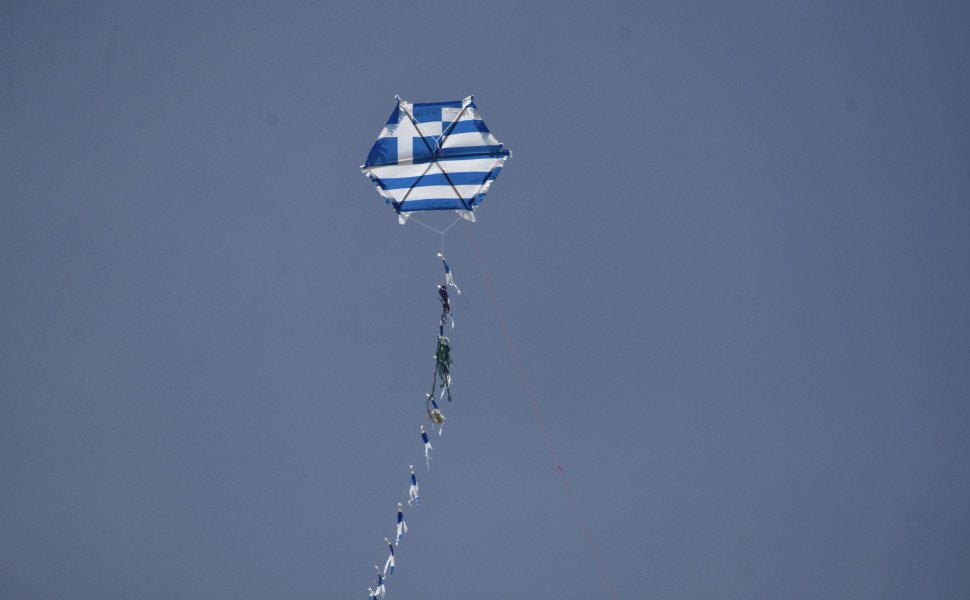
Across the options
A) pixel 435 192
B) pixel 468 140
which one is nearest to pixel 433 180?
pixel 435 192

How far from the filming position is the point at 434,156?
5.05 metres

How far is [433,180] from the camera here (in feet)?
17.1

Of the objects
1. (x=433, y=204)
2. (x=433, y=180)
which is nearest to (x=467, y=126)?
(x=433, y=180)

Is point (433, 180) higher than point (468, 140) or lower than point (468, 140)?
lower

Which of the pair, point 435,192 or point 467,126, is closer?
point 467,126

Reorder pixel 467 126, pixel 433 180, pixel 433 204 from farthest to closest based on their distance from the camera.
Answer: pixel 433 204 → pixel 433 180 → pixel 467 126

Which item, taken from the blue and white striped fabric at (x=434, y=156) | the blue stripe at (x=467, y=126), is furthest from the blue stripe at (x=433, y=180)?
the blue stripe at (x=467, y=126)

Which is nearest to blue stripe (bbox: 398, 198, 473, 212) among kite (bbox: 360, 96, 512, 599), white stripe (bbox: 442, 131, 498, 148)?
kite (bbox: 360, 96, 512, 599)

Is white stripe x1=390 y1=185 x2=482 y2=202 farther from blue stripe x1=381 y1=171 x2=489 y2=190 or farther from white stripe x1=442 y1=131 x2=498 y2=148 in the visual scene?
white stripe x1=442 y1=131 x2=498 y2=148

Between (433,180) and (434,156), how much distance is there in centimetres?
21

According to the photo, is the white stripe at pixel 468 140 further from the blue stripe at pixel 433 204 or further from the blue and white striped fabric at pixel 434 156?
the blue stripe at pixel 433 204

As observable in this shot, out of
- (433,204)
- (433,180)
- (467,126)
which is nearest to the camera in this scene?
(467,126)

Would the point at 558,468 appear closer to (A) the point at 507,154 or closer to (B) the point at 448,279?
(B) the point at 448,279

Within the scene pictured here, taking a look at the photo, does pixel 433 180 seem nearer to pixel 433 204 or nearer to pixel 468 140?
pixel 433 204
